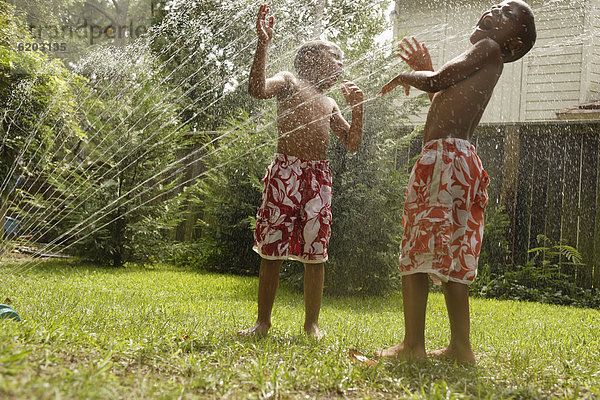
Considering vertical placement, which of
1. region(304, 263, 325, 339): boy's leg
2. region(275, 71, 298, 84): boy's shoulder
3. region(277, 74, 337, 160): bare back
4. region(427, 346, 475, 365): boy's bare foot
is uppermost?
region(275, 71, 298, 84): boy's shoulder

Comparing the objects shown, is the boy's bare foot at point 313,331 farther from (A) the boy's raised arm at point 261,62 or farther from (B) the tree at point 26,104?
(B) the tree at point 26,104

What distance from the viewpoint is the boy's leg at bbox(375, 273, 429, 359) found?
201cm

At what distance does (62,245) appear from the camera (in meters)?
5.88

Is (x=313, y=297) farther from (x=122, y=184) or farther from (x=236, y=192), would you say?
(x=122, y=184)

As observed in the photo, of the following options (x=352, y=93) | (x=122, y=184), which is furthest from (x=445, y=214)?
(x=122, y=184)

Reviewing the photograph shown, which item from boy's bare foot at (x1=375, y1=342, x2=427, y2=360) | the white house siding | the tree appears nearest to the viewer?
boy's bare foot at (x1=375, y1=342, x2=427, y2=360)

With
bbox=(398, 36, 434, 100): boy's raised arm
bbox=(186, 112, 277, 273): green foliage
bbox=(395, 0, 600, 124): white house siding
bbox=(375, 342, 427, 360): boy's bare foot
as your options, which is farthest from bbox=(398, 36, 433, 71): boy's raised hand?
bbox=(395, 0, 600, 124): white house siding

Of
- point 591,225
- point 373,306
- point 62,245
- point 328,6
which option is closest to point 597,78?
point 591,225

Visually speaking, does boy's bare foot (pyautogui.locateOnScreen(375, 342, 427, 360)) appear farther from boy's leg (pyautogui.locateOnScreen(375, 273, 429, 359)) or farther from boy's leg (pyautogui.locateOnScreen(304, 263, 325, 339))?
boy's leg (pyautogui.locateOnScreen(304, 263, 325, 339))

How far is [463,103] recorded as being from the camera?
2109 mm

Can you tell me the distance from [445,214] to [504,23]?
822 mm

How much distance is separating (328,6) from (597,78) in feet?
13.4

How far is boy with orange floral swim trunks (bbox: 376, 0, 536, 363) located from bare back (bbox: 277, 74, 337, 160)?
567 millimetres

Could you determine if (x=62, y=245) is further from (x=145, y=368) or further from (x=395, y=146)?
(x=145, y=368)
